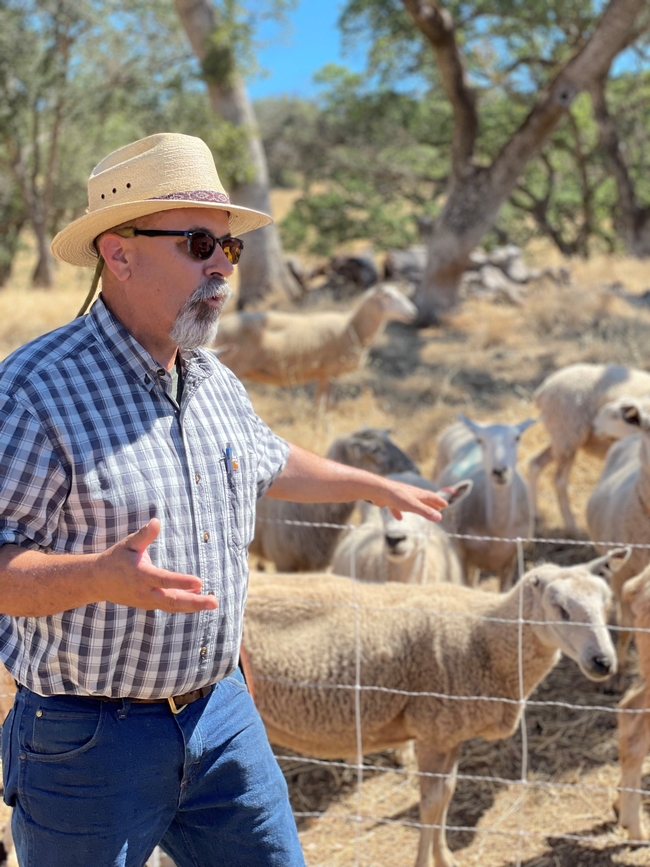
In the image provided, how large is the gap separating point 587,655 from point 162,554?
221 centimetres

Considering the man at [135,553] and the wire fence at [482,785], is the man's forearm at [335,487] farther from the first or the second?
the wire fence at [482,785]

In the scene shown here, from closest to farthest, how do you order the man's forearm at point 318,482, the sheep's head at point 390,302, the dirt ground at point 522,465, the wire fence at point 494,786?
1. the man's forearm at point 318,482
2. the wire fence at point 494,786
3. the dirt ground at point 522,465
4. the sheep's head at point 390,302

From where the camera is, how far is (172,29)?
64.6ft

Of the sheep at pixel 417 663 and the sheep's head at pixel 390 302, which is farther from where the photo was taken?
the sheep's head at pixel 390 302

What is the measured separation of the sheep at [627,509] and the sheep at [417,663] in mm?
1290

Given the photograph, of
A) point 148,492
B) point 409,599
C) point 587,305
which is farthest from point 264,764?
point 587,305

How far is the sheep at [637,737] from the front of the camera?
155 inches

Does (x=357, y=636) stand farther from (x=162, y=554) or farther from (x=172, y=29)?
(x=172, y=29)

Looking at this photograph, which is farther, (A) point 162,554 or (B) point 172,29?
(B) point 172,29

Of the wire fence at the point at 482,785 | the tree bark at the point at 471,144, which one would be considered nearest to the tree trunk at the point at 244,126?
the tree bark at the point at 471,144

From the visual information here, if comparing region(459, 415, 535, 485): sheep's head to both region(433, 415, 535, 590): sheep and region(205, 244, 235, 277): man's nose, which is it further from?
region(205, 244, 235, 277): man's nose

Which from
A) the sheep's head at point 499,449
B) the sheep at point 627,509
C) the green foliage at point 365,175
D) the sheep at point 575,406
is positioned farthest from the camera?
the green foliage at point 365,175

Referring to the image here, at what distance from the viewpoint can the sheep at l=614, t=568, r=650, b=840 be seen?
12.9 feet

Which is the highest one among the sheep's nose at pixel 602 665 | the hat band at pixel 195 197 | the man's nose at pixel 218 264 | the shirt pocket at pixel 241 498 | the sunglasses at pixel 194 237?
the hat band at pixel 195 197
